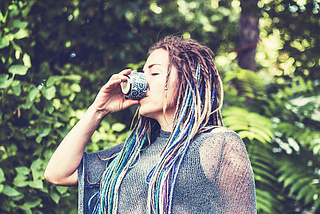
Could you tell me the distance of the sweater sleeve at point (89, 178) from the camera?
54.9 inches

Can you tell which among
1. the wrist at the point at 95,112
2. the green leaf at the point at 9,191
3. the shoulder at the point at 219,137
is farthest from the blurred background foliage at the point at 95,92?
the shoulder at the point at 219,137

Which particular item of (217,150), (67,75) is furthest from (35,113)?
(217,150)

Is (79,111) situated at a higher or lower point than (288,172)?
higher

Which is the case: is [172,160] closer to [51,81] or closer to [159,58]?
[159,58]

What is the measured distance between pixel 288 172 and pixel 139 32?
1640 millimetres

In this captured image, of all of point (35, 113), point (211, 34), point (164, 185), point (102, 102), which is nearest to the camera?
point (164, 185)

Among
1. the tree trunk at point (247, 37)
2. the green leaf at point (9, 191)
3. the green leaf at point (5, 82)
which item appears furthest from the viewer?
the tree trunk at point (247, 37)

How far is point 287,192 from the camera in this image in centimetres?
247

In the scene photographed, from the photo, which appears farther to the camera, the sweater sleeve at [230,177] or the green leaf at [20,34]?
the green leaf at [20,34]

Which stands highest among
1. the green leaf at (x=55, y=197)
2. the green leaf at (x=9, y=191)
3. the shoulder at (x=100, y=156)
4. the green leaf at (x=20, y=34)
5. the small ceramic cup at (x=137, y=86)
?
the green leaf at (x=20, y=34)

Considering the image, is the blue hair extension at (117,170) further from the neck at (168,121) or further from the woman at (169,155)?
the neck at (168,121)

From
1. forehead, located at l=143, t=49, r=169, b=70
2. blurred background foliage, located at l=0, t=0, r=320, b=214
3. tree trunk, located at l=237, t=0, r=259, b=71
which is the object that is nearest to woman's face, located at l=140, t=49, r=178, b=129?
forehead, located at l=143, t=49, r=169, b=70

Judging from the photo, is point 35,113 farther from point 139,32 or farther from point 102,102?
point 139,32

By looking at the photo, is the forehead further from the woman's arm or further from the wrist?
the wrist
